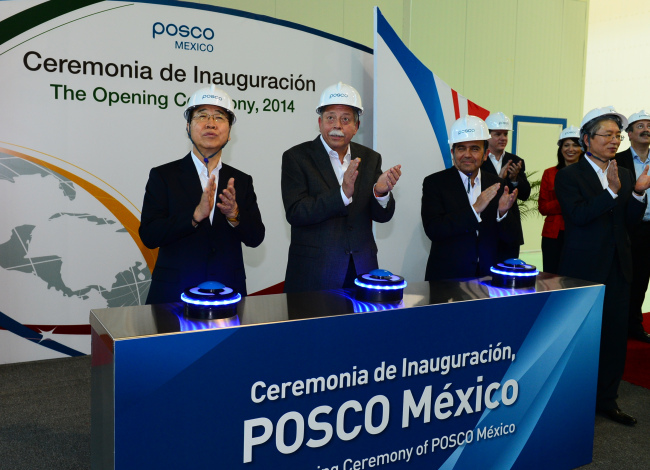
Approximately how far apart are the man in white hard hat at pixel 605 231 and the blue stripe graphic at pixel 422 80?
1.31 meters

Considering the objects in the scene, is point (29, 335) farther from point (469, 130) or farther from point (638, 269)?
point (638, 269)

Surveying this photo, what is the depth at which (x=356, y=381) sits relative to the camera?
5.92 ft

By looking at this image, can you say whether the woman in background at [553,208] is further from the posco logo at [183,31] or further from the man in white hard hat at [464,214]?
the posco logo at [183,31]

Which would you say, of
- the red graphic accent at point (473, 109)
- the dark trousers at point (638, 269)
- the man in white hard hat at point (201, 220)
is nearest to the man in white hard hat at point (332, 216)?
the man in white hard hat at point (201, 220)

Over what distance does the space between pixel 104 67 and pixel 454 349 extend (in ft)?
9.17

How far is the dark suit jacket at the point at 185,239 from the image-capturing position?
2.24m

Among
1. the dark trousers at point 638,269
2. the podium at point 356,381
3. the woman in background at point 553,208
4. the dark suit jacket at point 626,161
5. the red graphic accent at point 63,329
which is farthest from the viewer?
the woman in background at point 553,208

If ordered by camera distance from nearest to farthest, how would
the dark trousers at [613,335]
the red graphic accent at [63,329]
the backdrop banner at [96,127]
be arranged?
the dark trousers at [613,335] → the backdrop banner at [96,127] → the red graphic accent at [63,329]

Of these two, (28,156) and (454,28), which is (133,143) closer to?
(28,156)

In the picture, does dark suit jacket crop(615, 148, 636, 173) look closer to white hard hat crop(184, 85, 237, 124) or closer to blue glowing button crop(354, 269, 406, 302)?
blue glowing button crop(354, 269, 406, 302)

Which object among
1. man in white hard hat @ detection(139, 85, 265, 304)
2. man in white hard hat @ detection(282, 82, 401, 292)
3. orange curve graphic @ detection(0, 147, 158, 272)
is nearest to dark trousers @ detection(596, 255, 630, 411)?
man in white hard hat @ detection(282, 82, 401, 292)

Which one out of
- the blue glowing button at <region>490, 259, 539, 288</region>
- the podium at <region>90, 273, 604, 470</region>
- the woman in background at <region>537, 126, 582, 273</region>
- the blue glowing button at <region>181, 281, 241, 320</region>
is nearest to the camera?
the podium at <region>90, 273, 604, 470</region>

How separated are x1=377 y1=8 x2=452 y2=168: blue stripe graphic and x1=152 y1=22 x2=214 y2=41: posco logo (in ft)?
3.65

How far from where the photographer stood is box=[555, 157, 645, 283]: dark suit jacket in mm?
2885
